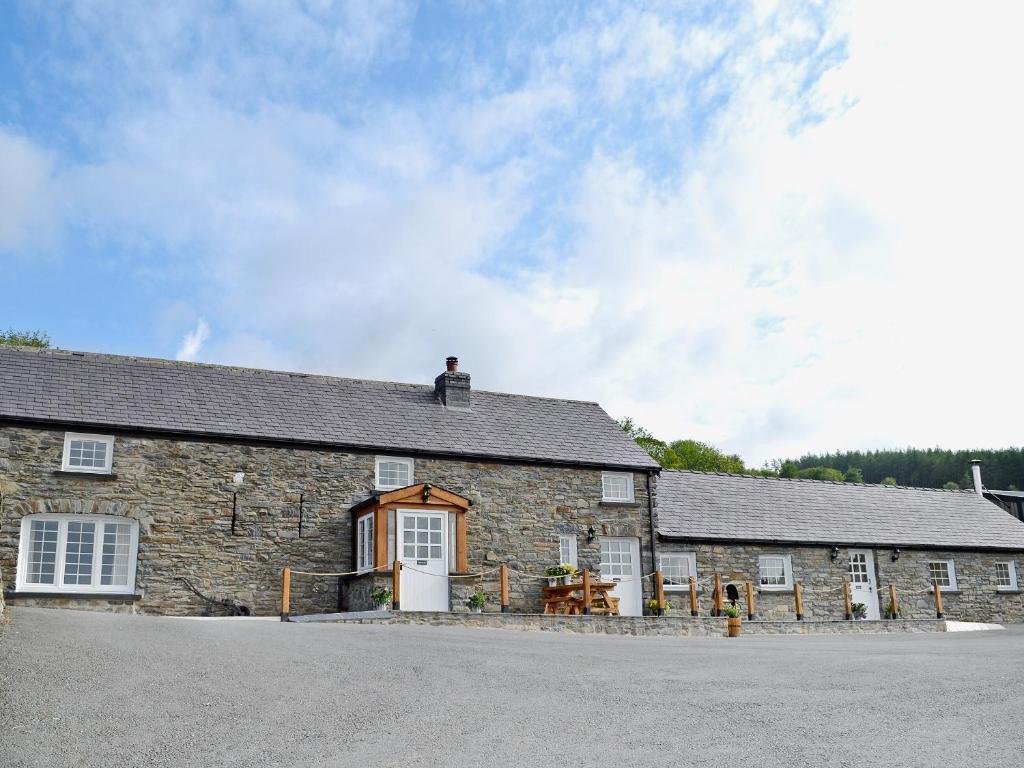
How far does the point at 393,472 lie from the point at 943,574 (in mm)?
17547

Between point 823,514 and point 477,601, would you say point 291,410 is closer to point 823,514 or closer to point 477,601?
point 477,601

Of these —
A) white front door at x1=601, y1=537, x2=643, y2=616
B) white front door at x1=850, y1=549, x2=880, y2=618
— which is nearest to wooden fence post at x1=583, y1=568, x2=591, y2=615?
white front door at x1=601, y1=537, x2=643, y2=616

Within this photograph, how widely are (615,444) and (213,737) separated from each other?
1935cm

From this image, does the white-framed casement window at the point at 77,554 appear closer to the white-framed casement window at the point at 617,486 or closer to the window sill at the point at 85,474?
the window sill at the point at 85,474

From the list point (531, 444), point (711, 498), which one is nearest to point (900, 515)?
point (711, 498)

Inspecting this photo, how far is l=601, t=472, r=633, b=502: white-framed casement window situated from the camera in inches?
969

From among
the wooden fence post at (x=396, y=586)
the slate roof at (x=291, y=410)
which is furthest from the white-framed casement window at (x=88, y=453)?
the wooden fence post at (x=396, y=586)

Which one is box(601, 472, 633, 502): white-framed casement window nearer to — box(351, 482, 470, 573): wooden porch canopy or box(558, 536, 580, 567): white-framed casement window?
box(558, 536, 580, 567): white-framed casement window

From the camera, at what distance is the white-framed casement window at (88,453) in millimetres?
19641

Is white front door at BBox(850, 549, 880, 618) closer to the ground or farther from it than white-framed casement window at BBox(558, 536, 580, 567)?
closer to the ground

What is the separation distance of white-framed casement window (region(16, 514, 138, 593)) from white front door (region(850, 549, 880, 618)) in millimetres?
19379

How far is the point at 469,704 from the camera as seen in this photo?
28.6 feet

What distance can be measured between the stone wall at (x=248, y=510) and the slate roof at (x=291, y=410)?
1.37ft

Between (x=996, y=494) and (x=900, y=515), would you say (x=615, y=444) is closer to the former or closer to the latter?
(x=900, y=515)
